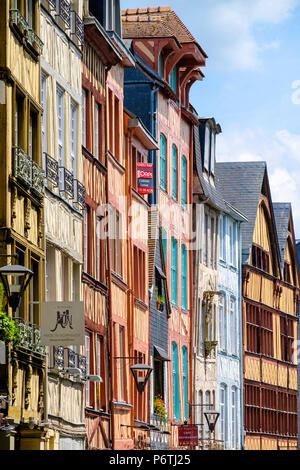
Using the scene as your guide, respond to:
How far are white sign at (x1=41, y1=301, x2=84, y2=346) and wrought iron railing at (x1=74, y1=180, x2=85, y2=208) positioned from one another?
258 inches

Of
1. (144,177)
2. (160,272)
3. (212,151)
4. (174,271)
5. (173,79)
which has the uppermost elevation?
(173,79)

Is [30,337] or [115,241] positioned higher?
[115,241]

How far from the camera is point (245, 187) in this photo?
65.4 metres

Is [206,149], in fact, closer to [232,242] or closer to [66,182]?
[232,242]

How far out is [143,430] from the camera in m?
39.6

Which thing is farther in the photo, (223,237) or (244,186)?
(244,186)

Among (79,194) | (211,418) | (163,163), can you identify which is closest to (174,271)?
(163,163)

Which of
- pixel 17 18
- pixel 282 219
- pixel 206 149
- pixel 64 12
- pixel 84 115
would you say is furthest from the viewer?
pixel 282 219

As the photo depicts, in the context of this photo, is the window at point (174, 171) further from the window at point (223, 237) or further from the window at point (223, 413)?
the window at point (223, 413)

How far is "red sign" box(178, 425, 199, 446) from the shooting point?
148 feet

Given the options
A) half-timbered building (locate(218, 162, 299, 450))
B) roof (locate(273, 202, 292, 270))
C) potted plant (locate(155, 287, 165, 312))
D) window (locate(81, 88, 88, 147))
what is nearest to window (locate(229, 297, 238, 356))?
half-timbered building (locate(218, 162, 299, 450))

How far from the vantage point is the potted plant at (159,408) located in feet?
A: 140

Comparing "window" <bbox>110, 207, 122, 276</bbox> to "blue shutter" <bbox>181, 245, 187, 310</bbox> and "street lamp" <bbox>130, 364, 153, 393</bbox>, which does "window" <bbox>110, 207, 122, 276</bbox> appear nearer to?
"street lamp" <bbox>130, 364, 153, 393</bbox>

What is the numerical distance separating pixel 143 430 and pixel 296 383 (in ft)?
108
